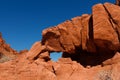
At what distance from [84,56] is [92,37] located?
3.72 metres

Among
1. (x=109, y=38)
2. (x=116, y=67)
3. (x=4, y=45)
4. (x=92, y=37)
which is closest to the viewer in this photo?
(x=116, y=67)

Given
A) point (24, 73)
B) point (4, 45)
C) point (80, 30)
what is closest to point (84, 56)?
point (80, 30)

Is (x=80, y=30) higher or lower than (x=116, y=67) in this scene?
higher

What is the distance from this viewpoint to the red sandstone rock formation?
2709cm

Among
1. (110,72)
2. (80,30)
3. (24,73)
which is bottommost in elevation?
(110,72)

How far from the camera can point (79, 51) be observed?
104ft

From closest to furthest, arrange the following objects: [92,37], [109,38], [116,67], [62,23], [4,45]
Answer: [116,67]
[109,38]
[92,37]
[62,23]
[4,45]

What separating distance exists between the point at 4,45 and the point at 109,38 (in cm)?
4258

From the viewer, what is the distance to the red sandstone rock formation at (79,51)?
27.1 m

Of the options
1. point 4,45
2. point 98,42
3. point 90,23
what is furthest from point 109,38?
point 4,45

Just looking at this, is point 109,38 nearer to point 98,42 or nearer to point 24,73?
point 98,42

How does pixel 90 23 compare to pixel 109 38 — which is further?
pixel 90 23

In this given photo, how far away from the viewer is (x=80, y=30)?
30375 mm

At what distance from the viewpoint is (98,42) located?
92.0ft
